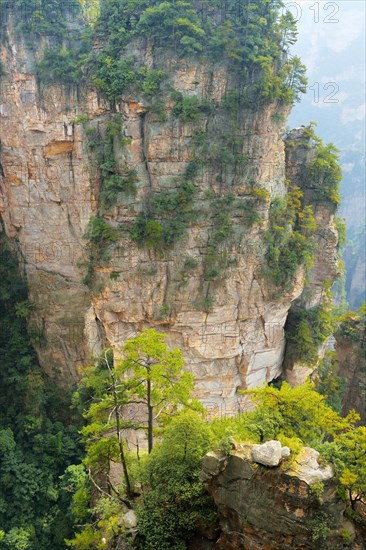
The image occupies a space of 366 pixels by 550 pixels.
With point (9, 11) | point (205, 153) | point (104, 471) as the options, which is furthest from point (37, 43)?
point (104, 471)

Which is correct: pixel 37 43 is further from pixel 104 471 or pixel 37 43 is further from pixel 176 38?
pixel 104 471

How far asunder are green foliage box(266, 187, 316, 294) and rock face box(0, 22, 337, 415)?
449 mm

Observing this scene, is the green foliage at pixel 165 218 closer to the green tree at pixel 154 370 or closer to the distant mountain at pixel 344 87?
the green tree at pixel 154 370

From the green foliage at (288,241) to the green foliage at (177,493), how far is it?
373 inches

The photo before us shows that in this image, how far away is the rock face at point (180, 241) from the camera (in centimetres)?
1644

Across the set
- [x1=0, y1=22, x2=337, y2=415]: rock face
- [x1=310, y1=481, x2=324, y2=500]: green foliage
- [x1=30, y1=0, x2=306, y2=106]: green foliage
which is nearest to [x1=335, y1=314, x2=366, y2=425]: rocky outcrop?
[x1=0, y1=22, x2=337, y2=415]: rock face

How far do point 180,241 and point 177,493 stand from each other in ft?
31.9

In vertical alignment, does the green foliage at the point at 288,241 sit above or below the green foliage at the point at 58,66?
below

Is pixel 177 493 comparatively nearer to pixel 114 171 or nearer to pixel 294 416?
pixel 294 416

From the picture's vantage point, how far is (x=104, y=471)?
42.2 feet

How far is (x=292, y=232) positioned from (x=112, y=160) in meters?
7.82

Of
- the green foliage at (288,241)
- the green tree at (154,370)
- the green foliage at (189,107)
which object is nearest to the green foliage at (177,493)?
the green tree at (154,370)

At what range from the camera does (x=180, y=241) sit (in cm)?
1689

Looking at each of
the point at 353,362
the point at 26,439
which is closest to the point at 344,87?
the point at 353,362
